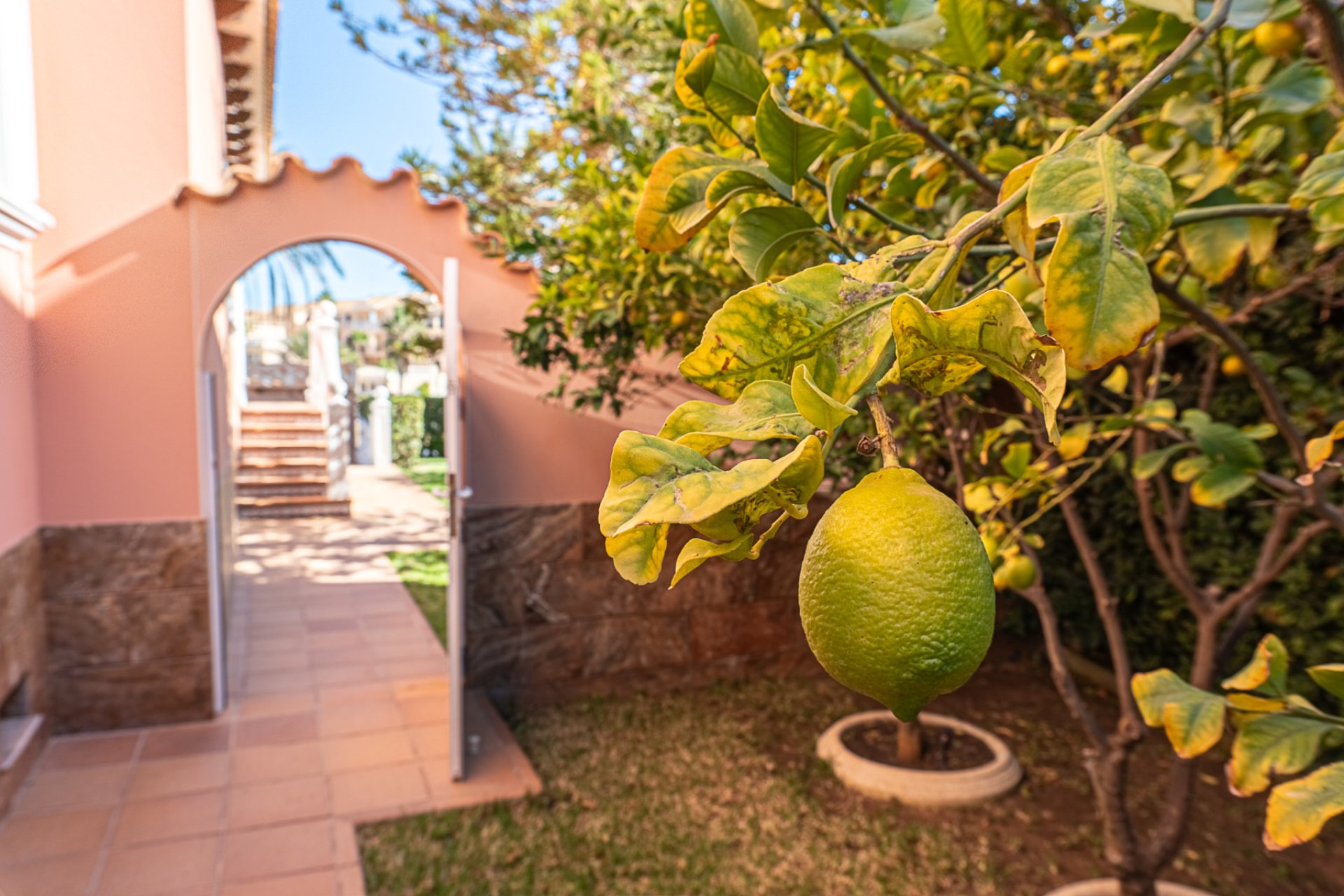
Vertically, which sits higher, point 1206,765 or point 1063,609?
point 1063,609

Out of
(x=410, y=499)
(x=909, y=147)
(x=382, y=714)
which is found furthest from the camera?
(x=410, y=499)

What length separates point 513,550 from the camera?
14.9 feet

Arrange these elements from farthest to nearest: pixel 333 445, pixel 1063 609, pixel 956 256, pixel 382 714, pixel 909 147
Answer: pixel 333 445 < pixel 1063 609 < pixel 382 714 < pixel 909 147 < pixel 956 256

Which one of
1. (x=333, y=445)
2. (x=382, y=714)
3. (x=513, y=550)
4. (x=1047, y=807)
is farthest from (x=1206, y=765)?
(x=333, y=445)

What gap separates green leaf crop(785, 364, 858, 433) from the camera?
275mm

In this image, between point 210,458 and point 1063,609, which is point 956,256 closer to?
point 210,458

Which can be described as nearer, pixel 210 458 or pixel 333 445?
pixel 210 458

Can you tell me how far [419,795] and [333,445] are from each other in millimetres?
8993

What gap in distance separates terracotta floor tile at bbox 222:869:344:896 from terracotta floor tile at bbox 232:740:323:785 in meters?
0.82

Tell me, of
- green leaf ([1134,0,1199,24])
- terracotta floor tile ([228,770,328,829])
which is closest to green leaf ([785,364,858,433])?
green leaf ([1134,0,1199,24])

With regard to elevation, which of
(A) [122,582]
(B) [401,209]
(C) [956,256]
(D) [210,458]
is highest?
(B) [401,209]

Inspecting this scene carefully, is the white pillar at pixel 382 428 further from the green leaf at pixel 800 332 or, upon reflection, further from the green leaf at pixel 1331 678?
the green leaf at pixel 800 332

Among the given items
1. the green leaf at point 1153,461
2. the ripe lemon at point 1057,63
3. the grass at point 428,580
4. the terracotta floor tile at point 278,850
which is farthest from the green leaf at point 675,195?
the grass at point 428,580

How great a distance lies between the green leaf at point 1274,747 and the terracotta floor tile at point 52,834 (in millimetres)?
3723
